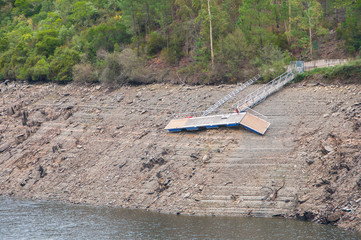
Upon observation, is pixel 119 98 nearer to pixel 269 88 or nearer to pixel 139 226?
pixel 269 88

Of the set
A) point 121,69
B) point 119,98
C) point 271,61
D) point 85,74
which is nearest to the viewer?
point 271,61

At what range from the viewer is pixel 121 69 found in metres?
55.7

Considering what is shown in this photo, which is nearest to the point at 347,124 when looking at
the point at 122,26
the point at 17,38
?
the point at 122,26

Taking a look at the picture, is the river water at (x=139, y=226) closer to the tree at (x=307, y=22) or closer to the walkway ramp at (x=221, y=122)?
the walkway ramp at (x=221, y=122)

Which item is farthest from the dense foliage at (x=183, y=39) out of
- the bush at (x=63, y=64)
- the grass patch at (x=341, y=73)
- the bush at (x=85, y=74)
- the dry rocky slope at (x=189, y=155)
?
the grass patch at (x=341, y=73)

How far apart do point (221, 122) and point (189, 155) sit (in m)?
3.74

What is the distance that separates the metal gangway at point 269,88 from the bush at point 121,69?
1281 cm

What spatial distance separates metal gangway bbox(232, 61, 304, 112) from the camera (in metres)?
44.9

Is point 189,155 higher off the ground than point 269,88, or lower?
lower

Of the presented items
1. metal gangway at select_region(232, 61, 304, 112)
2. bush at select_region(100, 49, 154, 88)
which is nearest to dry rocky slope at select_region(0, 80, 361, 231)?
metal gangway at select_region(232, 61, 304, 112)

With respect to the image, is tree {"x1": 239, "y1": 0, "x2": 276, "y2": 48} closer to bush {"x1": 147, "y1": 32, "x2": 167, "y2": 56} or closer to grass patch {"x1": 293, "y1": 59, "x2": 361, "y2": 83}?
grass patch {"x1": 293, "y1": 59, "x2": 361, "y2": 83}

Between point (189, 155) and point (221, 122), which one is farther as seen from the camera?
point (221, 122)

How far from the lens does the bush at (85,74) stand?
5803cm

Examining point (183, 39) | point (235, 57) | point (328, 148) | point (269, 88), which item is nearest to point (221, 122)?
point (269, 88)
